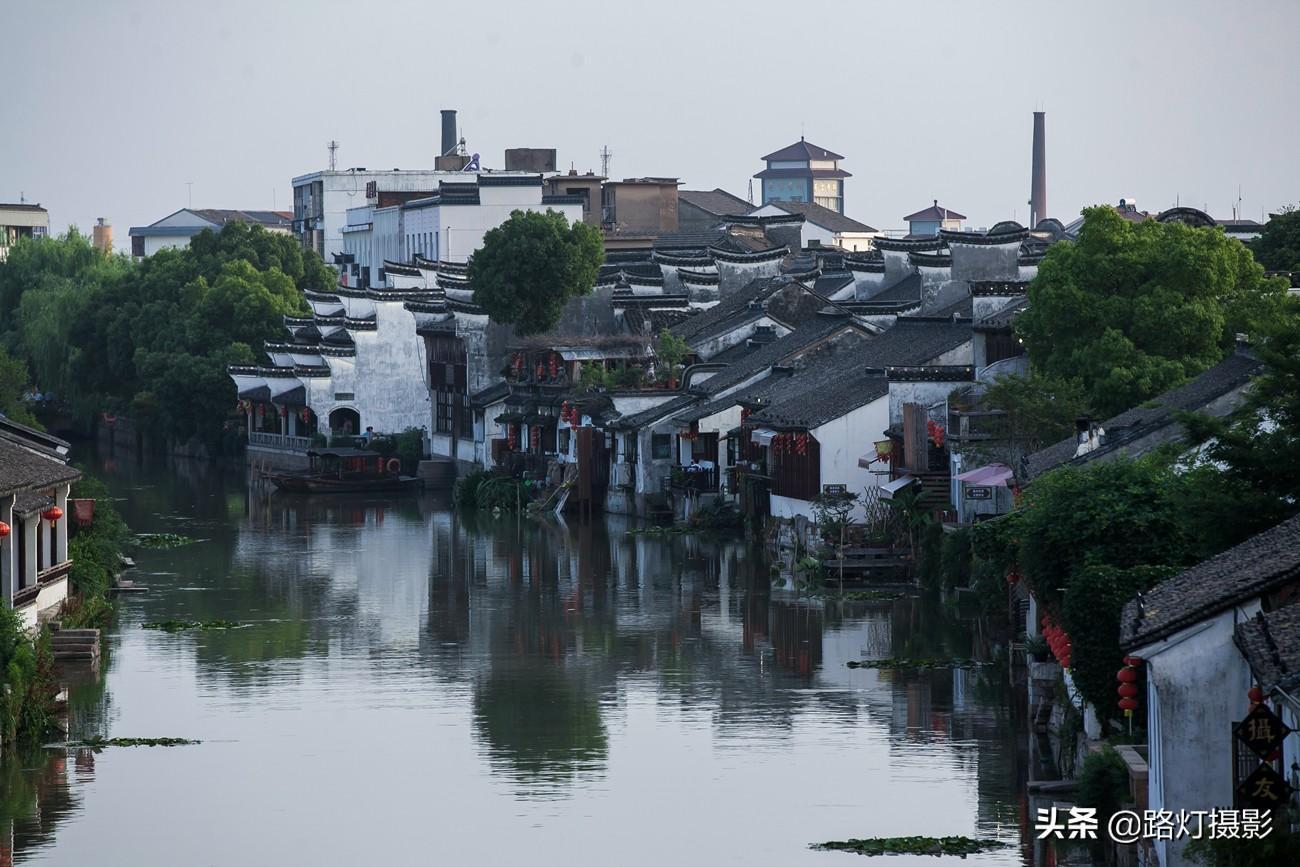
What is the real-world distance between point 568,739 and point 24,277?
74.6 metres

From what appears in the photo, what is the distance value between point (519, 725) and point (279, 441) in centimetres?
4600

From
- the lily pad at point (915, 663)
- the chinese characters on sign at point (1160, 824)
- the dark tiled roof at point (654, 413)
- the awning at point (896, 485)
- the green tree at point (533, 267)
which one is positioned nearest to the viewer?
the chinese characters on sign at point (1160, 824)

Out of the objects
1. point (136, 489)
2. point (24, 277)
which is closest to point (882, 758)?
point (136, 489)

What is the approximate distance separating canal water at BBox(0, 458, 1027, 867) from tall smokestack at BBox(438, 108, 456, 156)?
242ft

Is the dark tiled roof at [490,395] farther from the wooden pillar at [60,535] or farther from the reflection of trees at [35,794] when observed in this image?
the reflection of trees at [35,794]

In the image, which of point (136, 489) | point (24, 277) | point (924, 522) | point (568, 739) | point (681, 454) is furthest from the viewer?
point (24, 277)

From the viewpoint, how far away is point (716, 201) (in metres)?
106

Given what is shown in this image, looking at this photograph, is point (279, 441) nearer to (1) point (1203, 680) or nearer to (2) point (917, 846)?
(2) point (917, 846)

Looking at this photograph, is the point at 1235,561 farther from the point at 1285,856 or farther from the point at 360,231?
the point at 360,231

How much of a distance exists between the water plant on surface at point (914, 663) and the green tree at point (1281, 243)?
65.1ft

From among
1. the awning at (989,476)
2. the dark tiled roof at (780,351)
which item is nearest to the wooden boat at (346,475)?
the dark tiled roof at (780,351)

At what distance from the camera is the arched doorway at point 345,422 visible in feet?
233

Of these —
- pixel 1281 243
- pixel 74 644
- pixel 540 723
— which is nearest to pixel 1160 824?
pixel 540 723

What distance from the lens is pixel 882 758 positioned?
25125 millimetres
